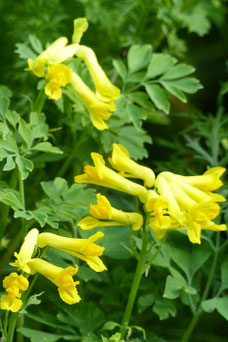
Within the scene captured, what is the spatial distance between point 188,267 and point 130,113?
1.66ft

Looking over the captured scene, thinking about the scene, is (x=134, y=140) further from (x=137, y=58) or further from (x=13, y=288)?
(x=13, y=288)

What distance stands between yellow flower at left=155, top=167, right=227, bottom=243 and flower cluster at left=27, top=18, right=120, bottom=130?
11.9 inches

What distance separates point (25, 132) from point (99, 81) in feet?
0.91

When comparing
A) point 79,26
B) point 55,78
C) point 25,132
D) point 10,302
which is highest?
point 79,26

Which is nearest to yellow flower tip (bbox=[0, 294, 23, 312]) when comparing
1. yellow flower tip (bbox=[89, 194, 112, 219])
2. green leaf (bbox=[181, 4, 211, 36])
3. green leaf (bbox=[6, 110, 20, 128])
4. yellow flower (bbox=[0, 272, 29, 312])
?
yellow flower (bbox=[0, 272, 29, 312])

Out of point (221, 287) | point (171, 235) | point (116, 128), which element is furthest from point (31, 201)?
point (221, 287)

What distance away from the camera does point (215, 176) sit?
4.09 ft

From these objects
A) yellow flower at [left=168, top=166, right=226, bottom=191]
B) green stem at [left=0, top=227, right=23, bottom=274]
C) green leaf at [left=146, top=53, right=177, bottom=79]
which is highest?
green leaf at [left=146, top=53, right=177, bottom=79]

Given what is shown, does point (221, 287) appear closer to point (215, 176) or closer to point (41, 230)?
point (215, 176)

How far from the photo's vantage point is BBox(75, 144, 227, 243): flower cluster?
115 cm

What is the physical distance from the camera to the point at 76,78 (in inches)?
57.6

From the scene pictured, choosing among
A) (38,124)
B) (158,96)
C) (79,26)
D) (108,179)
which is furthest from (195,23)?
(108,179)

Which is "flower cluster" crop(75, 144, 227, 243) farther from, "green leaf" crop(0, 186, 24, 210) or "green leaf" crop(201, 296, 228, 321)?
"green leaf" crop(201, 296, 228, 321)

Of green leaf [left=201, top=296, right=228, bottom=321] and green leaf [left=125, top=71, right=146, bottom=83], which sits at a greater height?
green leaf [left=125, top=71, right=146, bottom=83]
